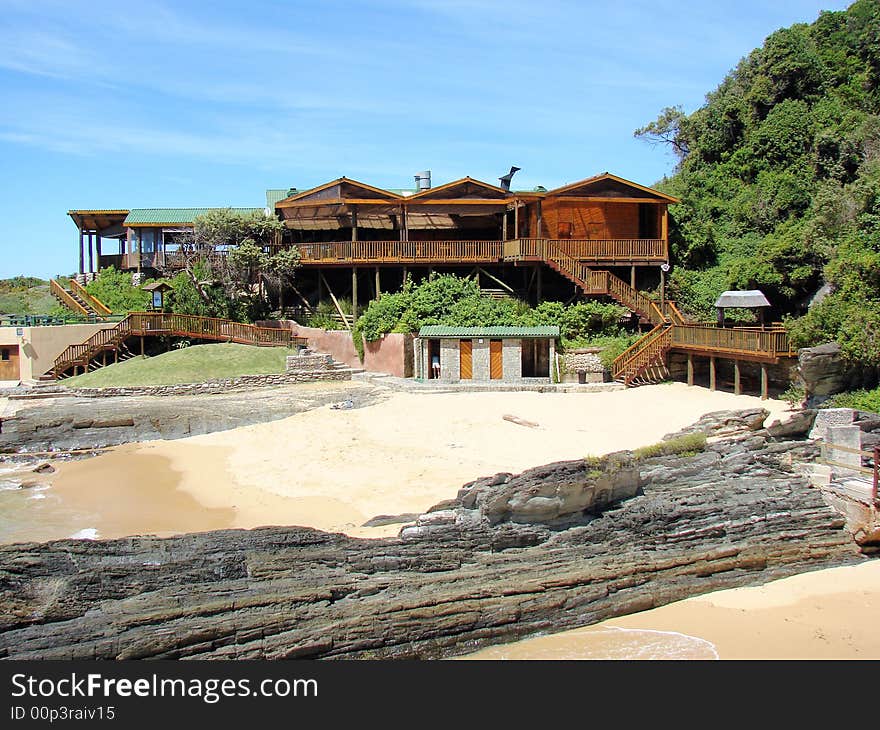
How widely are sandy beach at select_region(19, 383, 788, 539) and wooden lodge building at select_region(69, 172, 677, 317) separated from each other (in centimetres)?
754

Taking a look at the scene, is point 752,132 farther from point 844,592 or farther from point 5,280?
point 5,280

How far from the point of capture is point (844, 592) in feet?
40.3

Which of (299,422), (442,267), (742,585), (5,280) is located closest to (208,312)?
(442,267)

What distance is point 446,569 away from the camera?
11797mm

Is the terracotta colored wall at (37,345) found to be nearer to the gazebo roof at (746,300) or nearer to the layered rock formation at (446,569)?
the layered rock formation at (446,569)

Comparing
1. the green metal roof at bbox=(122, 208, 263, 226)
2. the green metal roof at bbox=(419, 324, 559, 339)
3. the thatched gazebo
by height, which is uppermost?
the green metal roof at bbox=(122, 208, 263, 226)

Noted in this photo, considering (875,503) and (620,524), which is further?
(875,503)

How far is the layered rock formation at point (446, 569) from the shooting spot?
31.8 feet

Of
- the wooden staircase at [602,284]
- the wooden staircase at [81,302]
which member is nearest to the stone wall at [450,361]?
the wooden staircase at [602,284]

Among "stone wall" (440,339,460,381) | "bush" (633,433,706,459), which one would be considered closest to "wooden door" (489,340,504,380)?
"stone wall" (440,339,460,381)

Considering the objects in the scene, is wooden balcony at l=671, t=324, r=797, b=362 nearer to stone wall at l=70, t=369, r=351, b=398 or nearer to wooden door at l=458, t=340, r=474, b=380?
wooden door at l=458, t=340, r=474, b=380

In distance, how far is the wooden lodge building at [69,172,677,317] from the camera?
103 feet

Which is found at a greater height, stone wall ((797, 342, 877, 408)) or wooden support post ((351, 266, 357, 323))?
wooden support post ((351, 266, 357, 323))

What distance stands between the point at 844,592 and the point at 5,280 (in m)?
56.8
